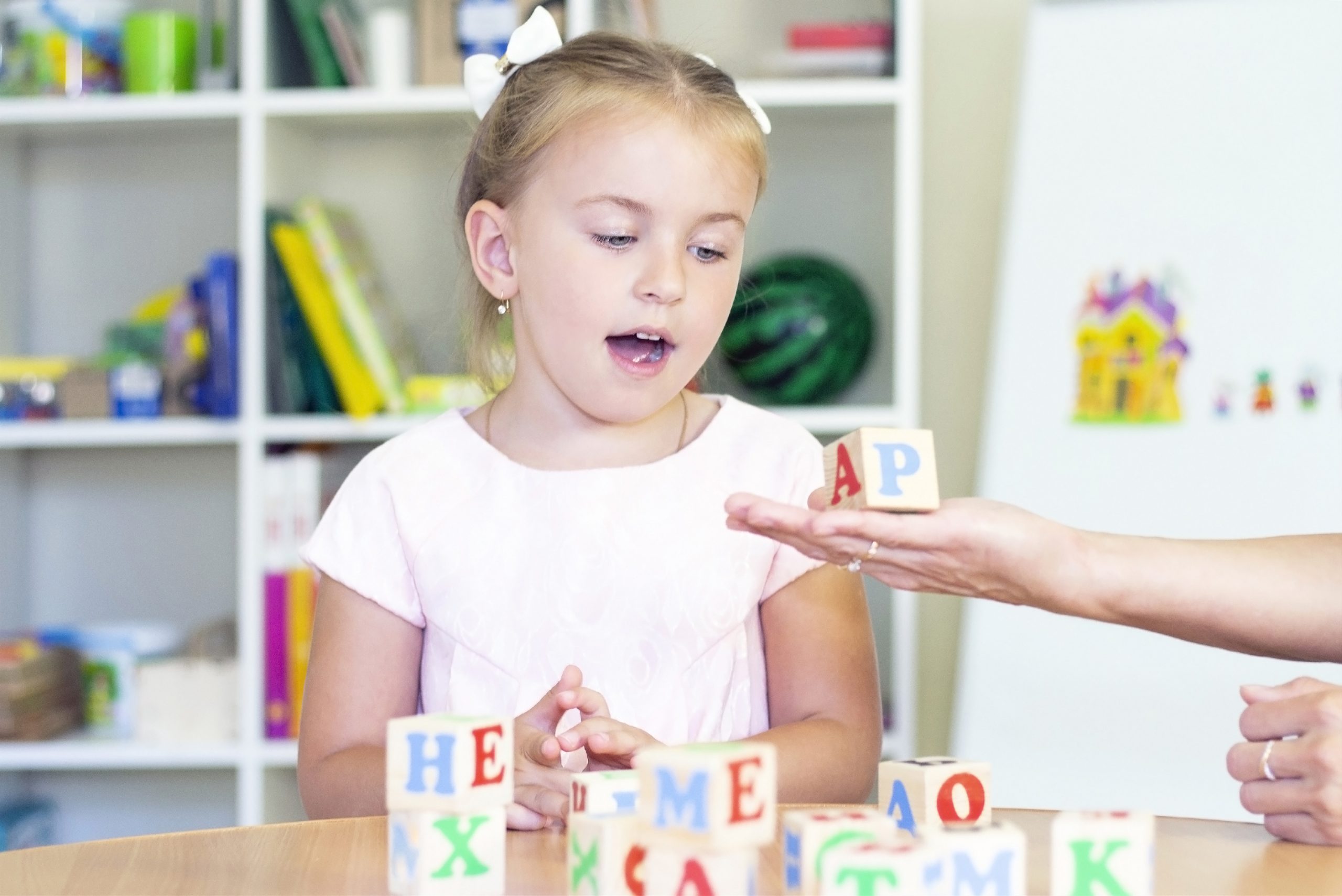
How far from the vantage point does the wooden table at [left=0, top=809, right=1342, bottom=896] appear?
2.69 ft

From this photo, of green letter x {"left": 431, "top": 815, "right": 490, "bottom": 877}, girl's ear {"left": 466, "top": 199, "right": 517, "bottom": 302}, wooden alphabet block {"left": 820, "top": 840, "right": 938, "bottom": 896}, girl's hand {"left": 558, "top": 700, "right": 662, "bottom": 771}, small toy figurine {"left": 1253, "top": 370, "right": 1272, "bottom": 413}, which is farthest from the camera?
small toy figurine {"left": 1253, "top": 370, "right": 1272, "bottom": 413}

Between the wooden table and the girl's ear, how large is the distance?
54 centimetres

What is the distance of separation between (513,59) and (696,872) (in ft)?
3.11

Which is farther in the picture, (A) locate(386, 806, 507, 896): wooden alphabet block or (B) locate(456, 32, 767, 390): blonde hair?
(B) locate(456, 32, 767, 390): blonde hair

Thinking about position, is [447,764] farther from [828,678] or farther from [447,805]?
[828,678]

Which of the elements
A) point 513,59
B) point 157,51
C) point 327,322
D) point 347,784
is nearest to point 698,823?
point 347,784

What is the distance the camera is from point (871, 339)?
7.52 feet

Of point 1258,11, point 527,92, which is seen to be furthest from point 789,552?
point 1258,11

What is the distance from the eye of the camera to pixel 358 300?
223cm

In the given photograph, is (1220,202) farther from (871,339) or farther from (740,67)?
(740,67)

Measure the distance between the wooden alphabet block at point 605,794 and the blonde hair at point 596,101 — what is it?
2.06 feet

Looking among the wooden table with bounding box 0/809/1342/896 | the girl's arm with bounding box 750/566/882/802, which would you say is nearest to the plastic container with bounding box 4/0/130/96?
the girl's arm with bounding box 750/566/882/802

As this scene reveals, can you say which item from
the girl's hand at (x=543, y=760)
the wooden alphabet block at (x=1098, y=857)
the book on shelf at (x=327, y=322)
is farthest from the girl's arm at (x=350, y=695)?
the book on shelf at (x=327, y=322)

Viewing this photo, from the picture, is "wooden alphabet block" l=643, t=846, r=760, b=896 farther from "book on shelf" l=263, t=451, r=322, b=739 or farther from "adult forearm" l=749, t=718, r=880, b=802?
"book on shelf" l=263, t=451, r=322, b=739
